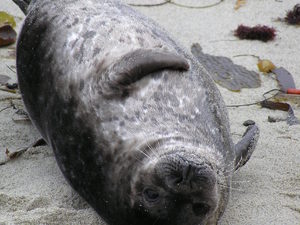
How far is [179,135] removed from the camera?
289cm

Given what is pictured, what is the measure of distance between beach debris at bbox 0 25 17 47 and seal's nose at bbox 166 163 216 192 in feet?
11.3

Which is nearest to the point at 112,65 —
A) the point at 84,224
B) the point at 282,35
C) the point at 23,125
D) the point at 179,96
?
the point at 179,96

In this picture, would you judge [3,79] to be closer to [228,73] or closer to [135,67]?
[228,73]

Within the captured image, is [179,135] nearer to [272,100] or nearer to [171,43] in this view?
[171,43]

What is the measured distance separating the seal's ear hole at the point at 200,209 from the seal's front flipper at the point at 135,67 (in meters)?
0.83

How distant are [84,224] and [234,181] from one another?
0.86 m

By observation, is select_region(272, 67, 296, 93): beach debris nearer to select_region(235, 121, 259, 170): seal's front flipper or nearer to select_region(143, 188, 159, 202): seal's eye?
select_region(235, 121, 259, 170): seal's front flipper

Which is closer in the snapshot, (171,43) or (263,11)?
(171,43)

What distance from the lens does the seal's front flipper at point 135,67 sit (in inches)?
124

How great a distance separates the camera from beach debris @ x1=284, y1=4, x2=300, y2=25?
6.25 metres

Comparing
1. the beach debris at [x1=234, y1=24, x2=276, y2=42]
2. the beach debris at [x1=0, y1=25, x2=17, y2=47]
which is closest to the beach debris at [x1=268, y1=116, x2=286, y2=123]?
the beach debris at [x1=234, y1=24, x2=276, y2=42]

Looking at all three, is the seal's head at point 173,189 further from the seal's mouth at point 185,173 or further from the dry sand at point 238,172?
the dry sand at point 238,172

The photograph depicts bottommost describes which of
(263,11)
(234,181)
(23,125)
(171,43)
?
(263,11)

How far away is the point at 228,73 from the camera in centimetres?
525
